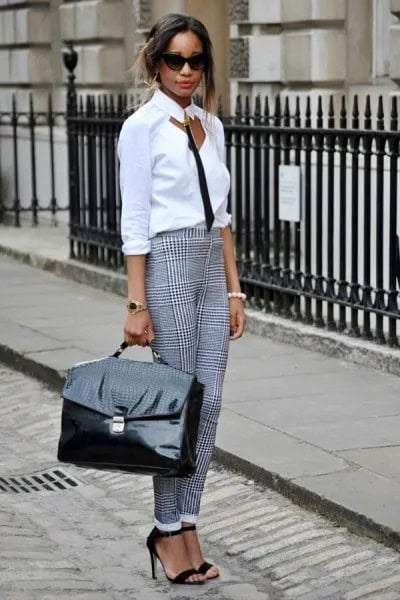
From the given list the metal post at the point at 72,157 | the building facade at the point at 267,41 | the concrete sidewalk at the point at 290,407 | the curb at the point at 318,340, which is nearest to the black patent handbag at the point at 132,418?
the concrete sidewalk at the point at 290,407

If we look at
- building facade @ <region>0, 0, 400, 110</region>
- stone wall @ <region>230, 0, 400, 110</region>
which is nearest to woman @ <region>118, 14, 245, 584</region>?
building facade @ <region>0, 0, 400, 110</region>

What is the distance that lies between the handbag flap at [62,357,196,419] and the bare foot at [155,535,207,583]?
0.56 metres

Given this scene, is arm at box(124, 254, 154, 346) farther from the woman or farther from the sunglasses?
the sunglasses

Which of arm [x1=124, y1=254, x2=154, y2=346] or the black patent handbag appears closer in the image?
the black patent handbag

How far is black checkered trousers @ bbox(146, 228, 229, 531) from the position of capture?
5215mm

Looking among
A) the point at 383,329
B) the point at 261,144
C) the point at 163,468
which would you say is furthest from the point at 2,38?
the point at 163,468

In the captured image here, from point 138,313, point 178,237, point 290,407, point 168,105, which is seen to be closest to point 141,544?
point 138,313

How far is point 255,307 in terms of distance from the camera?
10.4 metres

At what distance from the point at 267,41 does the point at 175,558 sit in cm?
955

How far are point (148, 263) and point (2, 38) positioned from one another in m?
15.6

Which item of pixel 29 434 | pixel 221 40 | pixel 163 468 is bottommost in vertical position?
pixel 29 434

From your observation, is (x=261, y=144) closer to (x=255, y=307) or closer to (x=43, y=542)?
(x=255, y=307)

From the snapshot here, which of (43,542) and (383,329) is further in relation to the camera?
(383,329)

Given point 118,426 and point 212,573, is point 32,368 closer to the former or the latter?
point 212,573
